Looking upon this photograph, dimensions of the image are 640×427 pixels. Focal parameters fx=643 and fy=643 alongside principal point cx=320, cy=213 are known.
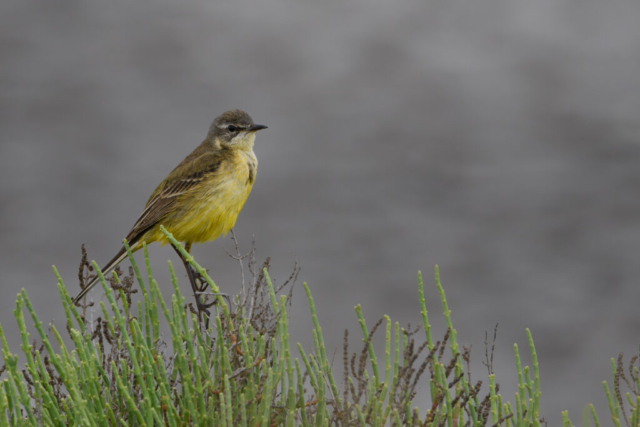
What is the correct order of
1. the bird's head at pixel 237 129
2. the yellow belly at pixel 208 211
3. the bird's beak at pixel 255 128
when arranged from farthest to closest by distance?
the bird's head at pixel 237 129 < the bird's beak at pixel 255 128 < the yellow belly at pixel 208 211

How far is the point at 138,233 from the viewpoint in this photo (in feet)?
16.8

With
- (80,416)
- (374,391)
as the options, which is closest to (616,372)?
(374,391)

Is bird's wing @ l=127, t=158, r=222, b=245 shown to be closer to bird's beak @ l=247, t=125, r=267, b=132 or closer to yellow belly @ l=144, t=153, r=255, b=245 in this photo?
yellow belly @ l=144, t=153, r=255, b=245

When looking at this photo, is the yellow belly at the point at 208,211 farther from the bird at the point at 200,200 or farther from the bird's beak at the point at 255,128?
the bird's beak at the point at 255,128

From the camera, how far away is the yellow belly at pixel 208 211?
503 cm

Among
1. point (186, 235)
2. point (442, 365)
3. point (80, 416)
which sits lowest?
point (80, 416)

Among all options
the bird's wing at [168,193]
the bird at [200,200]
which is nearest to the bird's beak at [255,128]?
the bird at [200,200]

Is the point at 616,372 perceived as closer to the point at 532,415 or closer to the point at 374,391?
the point at 532,415

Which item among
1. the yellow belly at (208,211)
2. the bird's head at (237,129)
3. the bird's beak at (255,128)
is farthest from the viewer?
the bird's head at (237,129)

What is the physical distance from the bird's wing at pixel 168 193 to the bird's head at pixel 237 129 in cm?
27

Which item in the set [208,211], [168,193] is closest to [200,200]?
[208,211]

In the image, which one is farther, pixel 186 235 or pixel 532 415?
pixel 186 235

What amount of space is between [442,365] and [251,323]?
3.36ft

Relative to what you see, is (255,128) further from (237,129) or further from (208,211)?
(208,211)
